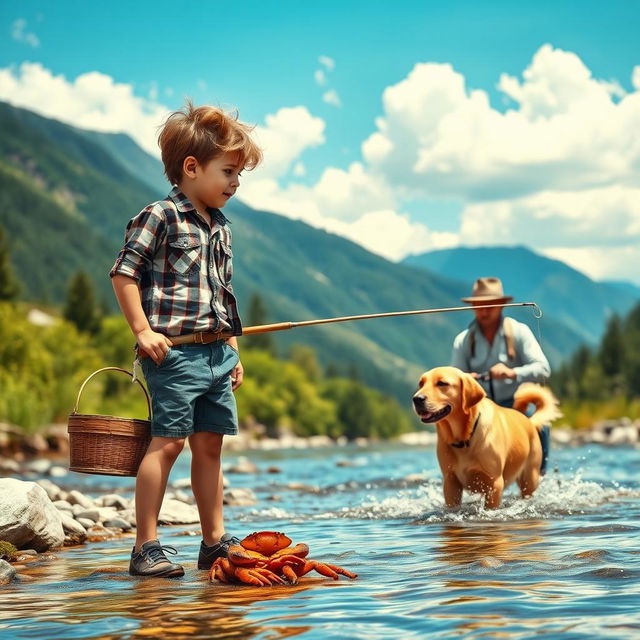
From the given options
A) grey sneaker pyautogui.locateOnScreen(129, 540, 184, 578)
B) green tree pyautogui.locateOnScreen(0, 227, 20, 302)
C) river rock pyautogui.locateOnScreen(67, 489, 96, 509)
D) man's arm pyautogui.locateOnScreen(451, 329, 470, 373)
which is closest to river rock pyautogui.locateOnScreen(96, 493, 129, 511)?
river rock pyautogui.locateOnScreen(67, 489, 96, 509)

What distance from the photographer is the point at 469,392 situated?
7.73 metres

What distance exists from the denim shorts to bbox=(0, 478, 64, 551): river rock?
1.94 m

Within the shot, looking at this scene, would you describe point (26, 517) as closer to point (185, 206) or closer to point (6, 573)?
point (6, 573)

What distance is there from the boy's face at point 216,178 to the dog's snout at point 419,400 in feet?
8.44

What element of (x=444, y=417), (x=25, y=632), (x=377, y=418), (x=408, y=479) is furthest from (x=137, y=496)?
(x=377, y=418)

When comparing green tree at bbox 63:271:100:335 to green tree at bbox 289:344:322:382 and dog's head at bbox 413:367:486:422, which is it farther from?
dog's head at bbox 413:367:486:422

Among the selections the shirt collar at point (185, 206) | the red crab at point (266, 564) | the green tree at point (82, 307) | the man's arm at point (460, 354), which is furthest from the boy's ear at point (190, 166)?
the green tree at point (82, 307)

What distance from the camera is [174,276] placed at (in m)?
5.46

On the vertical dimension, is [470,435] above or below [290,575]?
above

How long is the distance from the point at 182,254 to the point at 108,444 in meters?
1.11

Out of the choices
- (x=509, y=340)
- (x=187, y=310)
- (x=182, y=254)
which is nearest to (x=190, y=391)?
(x=187, y=310)

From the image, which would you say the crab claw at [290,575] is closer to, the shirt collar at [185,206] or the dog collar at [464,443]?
the shirt collar at [185,206]

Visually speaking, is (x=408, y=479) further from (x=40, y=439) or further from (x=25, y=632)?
(x=40, y=439)

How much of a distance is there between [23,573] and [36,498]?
1278 millimetres
